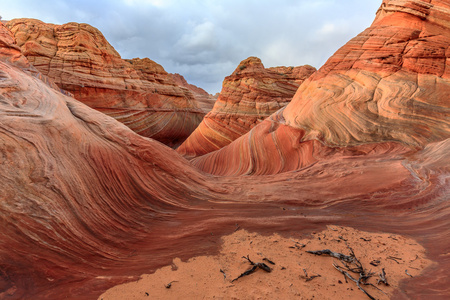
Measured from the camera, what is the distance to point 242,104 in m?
16.2

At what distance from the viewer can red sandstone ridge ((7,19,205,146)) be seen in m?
17.6

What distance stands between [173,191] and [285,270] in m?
3.01

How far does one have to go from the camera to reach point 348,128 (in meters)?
7.39

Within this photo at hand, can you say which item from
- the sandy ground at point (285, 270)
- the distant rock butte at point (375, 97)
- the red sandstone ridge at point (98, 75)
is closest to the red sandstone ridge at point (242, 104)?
the red sandstone ridge at point (98, 75)

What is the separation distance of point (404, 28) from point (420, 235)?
8466mm

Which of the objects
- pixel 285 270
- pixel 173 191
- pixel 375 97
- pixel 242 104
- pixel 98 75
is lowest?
pixel 285 270

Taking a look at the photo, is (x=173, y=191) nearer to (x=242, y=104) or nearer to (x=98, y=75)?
(x=242, y=104)

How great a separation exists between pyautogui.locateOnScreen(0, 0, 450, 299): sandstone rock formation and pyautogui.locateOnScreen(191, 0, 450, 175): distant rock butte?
6 centimetres

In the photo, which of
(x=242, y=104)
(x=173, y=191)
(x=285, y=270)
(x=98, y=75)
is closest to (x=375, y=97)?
(x=173, y=191)

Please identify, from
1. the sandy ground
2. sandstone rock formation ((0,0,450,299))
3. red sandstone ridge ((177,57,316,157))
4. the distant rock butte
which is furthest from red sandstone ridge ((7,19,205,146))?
the sandy ground

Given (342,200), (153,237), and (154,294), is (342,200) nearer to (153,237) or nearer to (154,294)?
(153,237)

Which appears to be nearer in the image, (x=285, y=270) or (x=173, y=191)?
(x=285, y=270)

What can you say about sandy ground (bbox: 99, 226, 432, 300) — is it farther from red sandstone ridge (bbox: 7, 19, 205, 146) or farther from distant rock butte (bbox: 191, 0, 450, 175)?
red sandstone ridge (bbox: 7, 19, 205, 146)

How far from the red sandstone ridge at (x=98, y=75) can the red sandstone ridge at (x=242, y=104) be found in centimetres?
553
